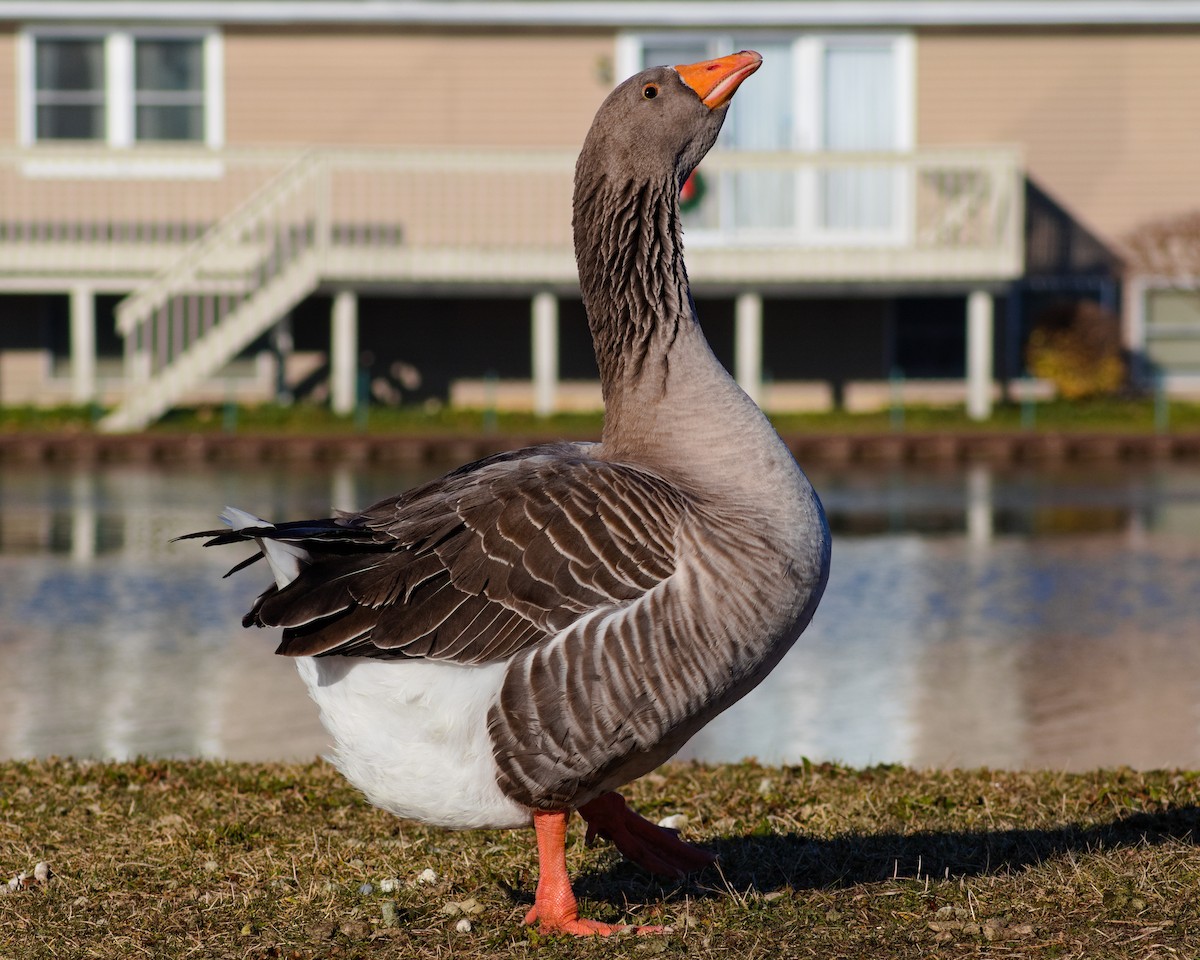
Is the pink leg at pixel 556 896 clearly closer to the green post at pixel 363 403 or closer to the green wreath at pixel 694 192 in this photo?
the green post at pixel 363 403

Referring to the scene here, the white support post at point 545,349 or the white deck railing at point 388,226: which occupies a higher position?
the white deck railing at point 388,226

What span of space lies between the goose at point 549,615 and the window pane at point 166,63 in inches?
890

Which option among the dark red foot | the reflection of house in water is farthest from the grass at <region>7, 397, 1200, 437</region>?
the dark red foot

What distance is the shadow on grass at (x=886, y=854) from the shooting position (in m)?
5.12

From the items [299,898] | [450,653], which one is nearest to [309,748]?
[299,898]

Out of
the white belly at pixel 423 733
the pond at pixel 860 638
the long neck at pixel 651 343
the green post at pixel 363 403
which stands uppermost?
the long neck at pixel 651 343

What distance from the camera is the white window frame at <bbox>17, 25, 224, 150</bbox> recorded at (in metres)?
25.5

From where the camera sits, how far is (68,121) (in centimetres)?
2583

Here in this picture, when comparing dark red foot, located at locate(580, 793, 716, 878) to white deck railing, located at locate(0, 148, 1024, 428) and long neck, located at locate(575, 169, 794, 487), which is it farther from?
white deck railing, located at locate(0, 148, 1024, 428)

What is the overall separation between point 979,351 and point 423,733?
20336 mm

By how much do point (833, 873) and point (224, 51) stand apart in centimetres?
2256

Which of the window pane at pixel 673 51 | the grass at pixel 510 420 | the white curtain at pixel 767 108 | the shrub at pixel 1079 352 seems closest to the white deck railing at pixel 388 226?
the grass at pixel 510 420

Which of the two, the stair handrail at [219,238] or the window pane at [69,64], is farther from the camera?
the window pane at [69,64]

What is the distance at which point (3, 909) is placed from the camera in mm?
4859
